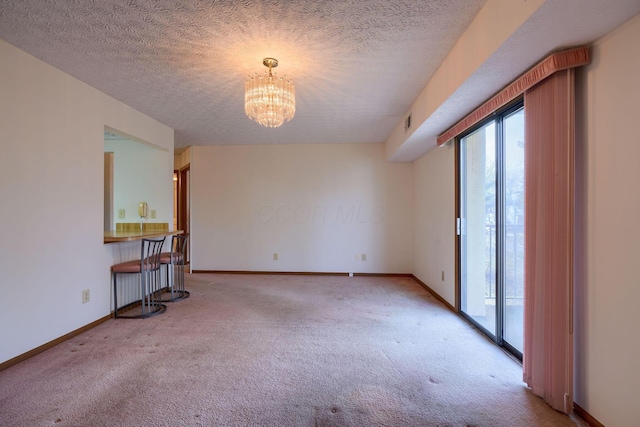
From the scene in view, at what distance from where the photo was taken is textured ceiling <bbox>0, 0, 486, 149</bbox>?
178 centimetres

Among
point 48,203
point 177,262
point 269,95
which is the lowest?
point 177,262

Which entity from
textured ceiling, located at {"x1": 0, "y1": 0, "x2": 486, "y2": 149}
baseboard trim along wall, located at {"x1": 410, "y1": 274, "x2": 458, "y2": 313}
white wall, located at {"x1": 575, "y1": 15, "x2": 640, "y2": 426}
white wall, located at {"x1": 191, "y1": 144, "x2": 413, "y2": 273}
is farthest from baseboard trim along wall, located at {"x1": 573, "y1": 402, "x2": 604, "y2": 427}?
white wall, located at {"x1": 191, "y1": 144, "x2": 413, "y2": 273}

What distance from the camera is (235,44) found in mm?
2145

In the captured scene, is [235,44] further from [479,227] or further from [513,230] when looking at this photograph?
[479,227]

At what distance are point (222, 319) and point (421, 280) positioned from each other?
10.4ft

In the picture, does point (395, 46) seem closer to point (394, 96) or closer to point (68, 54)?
point (394, 96)

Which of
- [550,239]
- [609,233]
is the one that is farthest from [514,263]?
[609,233]

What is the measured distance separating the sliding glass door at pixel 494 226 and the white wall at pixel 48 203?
12.8ft

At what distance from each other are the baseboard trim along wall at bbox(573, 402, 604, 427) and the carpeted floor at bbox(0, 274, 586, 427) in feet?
0.36

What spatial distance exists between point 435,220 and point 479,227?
97 centimetres

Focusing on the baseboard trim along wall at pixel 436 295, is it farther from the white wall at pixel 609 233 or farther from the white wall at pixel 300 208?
the white wall at pixel 609 233

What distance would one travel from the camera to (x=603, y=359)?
1.48 m

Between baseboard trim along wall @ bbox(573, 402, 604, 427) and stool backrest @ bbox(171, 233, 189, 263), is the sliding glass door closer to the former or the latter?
baseboard trim along wall @ bbox(573, 402, 604, 427)

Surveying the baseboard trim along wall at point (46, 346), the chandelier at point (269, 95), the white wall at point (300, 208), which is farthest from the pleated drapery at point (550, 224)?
the baseboard trim along wall at point (46, 346)
